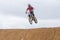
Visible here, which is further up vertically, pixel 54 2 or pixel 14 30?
pixel 54 2

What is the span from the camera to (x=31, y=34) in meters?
0.87

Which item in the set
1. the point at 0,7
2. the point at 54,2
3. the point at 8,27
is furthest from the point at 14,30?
the point at 54,2

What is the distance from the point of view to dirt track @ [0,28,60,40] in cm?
86

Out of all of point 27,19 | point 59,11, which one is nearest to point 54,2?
point 59,11

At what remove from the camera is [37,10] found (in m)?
0.89

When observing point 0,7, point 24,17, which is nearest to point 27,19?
point 24,17

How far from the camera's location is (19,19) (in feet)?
2.93

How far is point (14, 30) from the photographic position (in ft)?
2.87

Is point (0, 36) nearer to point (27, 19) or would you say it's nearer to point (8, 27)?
point (8, 27)

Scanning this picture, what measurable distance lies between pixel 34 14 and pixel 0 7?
18cm

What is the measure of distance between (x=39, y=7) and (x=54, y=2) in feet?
0.26

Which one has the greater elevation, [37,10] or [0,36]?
[37,10]

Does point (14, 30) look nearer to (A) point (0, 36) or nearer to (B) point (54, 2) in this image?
(A) point (0, 36)

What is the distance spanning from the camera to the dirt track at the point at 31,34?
0.86 meters
